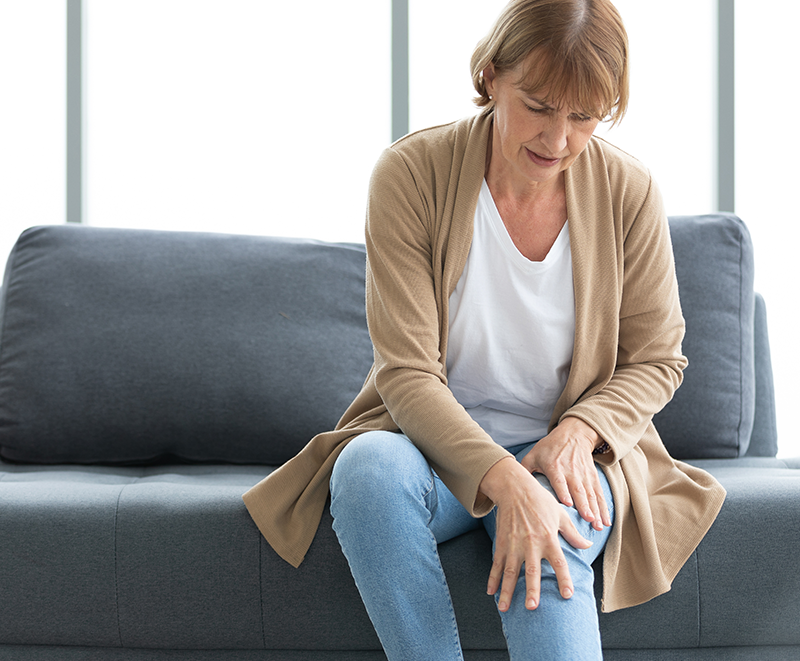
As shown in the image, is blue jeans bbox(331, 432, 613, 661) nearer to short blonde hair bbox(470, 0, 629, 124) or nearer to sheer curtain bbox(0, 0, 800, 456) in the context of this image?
short blonde hair bbox(470, 0, 629, 124)

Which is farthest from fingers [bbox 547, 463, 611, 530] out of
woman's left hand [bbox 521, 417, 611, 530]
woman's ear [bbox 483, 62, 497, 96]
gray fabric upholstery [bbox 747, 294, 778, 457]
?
gray fabric upholstery [bbox 747, 294, 778, 457]

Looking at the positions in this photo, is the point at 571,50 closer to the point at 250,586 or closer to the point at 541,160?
the point at 541,160

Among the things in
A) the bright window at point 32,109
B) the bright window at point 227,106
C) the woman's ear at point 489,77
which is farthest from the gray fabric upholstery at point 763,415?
the bright window at point 32,109

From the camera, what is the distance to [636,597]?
99 cm

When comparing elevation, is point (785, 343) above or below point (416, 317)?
below

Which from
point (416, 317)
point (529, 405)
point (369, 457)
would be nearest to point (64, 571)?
point (369, 457)

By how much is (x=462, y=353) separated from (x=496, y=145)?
1.12ft

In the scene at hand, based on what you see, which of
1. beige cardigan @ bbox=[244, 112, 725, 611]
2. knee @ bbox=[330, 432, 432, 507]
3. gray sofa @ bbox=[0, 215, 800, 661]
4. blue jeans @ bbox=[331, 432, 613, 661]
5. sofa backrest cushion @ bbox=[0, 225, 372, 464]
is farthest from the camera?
sofa backrest cushion @ bbox=[0, 225, 372, 464]

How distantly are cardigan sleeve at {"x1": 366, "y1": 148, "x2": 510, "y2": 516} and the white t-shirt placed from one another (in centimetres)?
5

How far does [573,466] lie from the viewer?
962 mm

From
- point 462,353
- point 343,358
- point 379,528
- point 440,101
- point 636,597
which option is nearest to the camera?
point 379,528

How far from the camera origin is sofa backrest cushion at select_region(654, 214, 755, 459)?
1552 millimetres

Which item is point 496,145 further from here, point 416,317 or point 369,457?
point 369,457

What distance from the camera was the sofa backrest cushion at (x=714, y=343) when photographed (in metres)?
1.55
